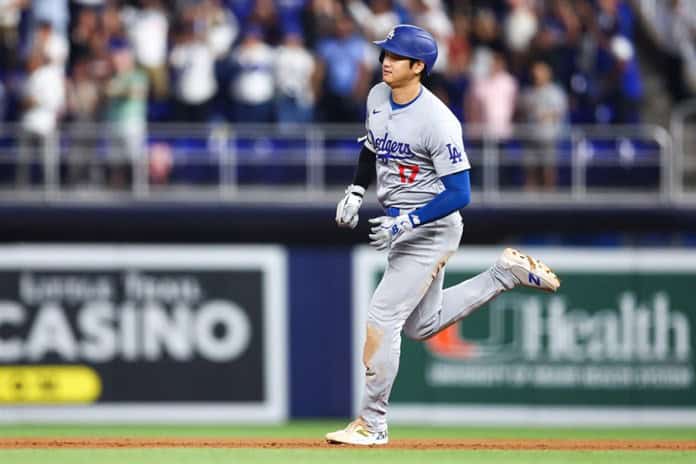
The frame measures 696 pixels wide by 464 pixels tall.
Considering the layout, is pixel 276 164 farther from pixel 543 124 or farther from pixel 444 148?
pixel 444 148

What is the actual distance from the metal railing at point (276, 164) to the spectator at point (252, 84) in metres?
0.23

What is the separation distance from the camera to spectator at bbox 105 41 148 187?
55.9 ft

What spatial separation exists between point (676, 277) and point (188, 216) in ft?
17.3

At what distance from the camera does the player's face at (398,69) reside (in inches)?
382

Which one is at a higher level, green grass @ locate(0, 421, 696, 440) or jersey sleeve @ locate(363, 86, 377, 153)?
jersey sleeve @ locate(363, 86, 377, 153)

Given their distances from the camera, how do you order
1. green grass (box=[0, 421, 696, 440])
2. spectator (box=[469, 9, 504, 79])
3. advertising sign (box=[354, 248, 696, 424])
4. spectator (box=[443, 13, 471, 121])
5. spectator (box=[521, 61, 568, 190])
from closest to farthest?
green grass (box=[0, 421, 696, 440]), advertising sign (box=[354, 248, 696, 424]), spectator (box=[521, 61, 568, 190]), spectator (box=[443, 13, 471, 121]), spectator (box=[469, 9, 504, 79])

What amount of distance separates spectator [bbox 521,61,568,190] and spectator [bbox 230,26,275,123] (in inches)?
114

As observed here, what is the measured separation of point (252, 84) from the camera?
17547 mm

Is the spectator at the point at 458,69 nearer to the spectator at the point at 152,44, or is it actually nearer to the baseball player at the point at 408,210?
the spectator at the point at 152,44

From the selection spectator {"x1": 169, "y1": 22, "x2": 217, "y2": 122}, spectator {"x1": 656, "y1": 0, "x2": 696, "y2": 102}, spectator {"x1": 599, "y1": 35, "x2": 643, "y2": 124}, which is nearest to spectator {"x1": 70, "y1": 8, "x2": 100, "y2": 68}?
spectator {"x1": 169, "y1": 22, "x2": 217, "y2": 122}

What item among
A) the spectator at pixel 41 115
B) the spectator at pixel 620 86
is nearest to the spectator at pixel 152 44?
the spectator at pixel 41 115

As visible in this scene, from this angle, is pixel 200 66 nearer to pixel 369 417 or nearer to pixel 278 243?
pixel 278 243

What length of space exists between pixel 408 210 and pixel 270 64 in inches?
318

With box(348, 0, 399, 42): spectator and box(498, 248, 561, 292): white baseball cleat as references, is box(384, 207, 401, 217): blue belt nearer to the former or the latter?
box(498, 248, 561, 292): white baseball cleat
